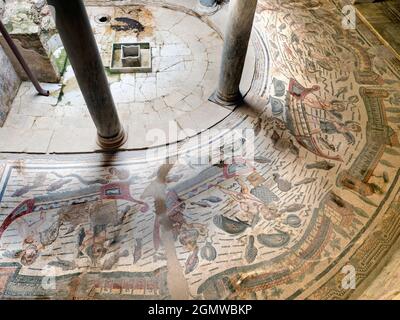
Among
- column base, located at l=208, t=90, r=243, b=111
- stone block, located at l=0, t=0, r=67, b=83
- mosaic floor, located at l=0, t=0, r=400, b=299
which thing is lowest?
mosaic floor, located at l=0, t=0, r=400, b=299

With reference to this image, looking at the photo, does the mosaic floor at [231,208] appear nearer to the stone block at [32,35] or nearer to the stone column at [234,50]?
the stone column at [234,50]

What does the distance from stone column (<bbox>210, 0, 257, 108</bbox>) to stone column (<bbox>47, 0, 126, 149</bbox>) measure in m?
1.76

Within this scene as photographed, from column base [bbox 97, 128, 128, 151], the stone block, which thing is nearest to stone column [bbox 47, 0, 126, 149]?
column base [bbox 97, 128, 128, 151]

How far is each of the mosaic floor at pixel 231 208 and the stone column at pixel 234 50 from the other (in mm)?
366

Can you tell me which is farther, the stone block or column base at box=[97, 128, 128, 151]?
the stone block

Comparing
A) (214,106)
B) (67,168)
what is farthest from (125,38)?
(67,168)

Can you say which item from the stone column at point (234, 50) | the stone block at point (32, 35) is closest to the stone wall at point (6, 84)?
the stone block at point (32, 35)

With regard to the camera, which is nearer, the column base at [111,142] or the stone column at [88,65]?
the stone column at [88,65]

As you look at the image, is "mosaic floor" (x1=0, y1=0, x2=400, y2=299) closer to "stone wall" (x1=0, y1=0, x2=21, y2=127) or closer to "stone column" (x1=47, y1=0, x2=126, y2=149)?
"stone column" (x1=47, y1=0, x2=126, y2=149)

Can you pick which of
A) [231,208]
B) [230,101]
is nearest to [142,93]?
[230,101]

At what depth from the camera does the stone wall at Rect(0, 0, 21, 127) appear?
4473 mm

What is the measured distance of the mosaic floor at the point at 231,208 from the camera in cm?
319

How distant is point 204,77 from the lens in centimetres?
538

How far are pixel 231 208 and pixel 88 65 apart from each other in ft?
7.81
